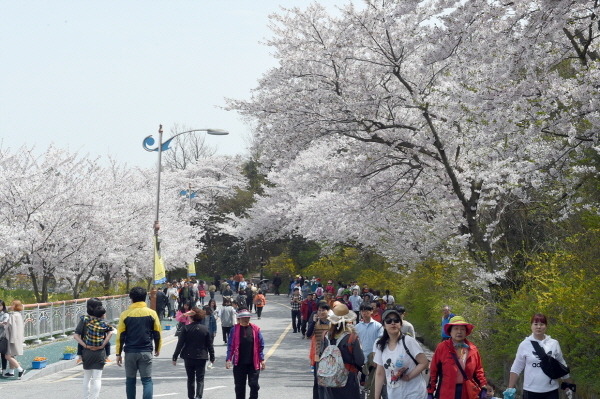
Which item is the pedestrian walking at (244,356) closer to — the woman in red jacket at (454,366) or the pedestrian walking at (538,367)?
the woman in red jacket at (454,366)

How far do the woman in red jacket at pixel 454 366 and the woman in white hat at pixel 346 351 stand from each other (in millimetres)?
1021

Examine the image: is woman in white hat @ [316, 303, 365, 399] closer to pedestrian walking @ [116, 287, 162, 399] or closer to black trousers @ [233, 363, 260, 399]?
black trousers @ [233, 363, 260, 399]

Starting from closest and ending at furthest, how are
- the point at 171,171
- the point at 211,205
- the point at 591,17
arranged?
the point at 591,17 < the point at 211,205 < the point at 171,171

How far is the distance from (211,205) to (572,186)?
60.3 m

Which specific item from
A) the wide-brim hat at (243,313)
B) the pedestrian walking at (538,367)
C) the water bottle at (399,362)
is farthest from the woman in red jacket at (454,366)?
the wide-brim hat at (243,313)

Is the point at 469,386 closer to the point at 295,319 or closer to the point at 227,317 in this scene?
the point at 227,317

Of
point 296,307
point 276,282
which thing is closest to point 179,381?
point 296,307

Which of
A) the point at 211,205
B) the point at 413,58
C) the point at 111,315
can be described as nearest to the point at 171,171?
the point at 211,205

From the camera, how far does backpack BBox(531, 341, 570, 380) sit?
7.54 m

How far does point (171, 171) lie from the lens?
3007 inches

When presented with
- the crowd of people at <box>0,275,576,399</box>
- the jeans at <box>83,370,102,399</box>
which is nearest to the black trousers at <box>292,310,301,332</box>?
the crowd of people at <box>0,275,576,399</box>

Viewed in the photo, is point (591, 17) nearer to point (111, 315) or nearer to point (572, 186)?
point (572, 186)

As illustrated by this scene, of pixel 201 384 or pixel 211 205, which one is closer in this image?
pixel 201 384

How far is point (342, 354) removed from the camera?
796cm
